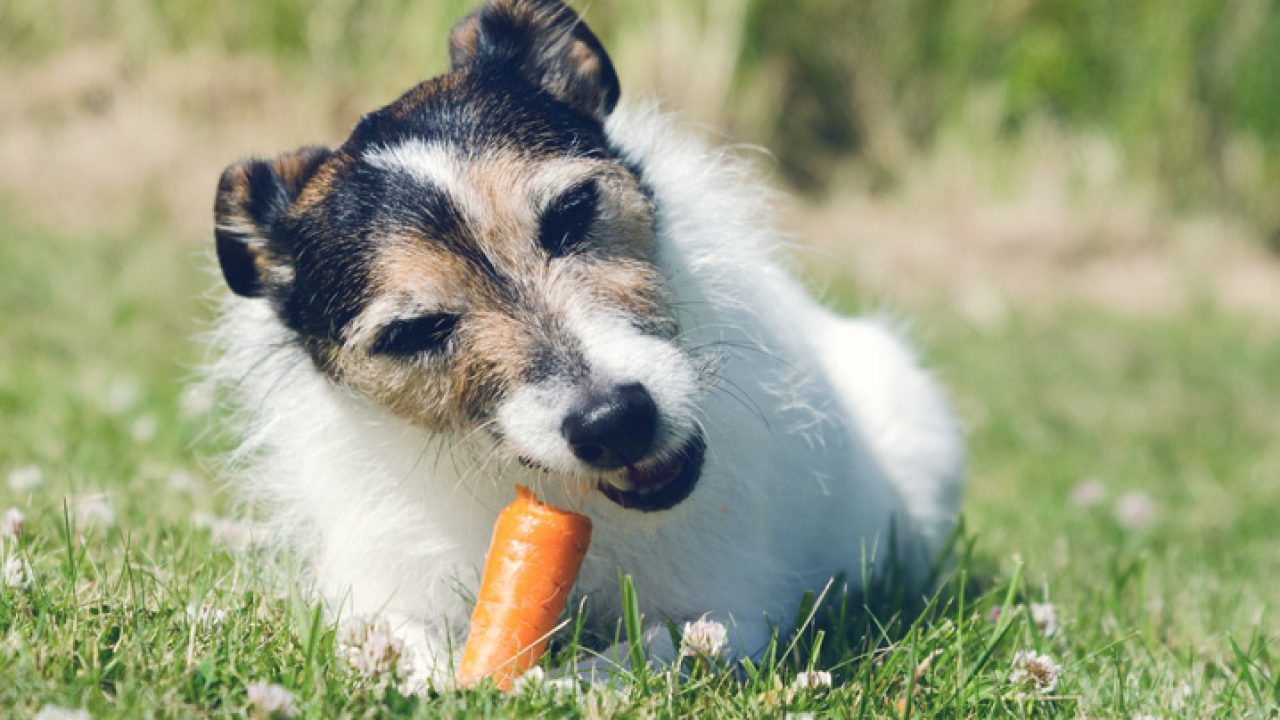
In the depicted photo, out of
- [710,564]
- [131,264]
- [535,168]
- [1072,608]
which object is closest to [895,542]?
[1072,608]

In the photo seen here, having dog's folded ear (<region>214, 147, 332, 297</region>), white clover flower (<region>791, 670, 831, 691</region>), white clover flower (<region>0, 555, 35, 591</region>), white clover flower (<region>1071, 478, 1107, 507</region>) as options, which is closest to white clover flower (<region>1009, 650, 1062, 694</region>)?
white clover flower (<region>791, 670, 831, 691</region>)

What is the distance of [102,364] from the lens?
6.83 m

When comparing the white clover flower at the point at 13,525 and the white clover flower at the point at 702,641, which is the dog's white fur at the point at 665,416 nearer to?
the white clover flower at the point at 702,641

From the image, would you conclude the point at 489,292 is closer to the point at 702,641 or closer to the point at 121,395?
the point at 702,641

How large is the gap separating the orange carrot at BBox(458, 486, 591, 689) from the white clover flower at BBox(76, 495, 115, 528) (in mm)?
1531

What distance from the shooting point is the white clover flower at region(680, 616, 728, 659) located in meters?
2.79

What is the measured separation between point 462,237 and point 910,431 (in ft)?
7.05

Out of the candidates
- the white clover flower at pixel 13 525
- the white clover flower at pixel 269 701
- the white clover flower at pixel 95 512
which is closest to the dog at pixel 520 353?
the white clover flower at pixel 269 701

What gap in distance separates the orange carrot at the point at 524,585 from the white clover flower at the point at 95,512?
5.02 ft

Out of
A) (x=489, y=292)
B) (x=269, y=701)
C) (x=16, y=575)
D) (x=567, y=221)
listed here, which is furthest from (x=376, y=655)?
(x=567, y=221)

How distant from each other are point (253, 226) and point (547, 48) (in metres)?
0.92

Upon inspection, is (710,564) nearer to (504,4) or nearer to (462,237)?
(462,237)

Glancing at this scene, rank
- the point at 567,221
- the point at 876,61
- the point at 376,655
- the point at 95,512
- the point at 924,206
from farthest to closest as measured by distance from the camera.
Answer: the point at 876,61
the point at 924,206
the point at 95,512
the point at 567,221
the point at 376,655

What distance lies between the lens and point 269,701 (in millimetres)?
2391
